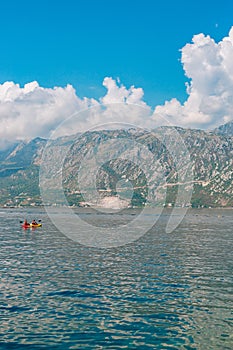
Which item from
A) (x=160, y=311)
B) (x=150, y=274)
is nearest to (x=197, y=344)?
(x=160, y=311)

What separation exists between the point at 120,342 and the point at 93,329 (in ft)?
14.1

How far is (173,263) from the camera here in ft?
257

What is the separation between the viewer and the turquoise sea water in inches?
1422

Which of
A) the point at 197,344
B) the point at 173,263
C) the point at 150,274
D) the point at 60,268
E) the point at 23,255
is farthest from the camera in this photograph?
the point at 23,255

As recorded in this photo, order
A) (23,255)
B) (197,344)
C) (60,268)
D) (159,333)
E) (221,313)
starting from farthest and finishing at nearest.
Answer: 1. (23,255)
2. (60,268)
3. (221,313)
4. (159,333)
5. (197,344)

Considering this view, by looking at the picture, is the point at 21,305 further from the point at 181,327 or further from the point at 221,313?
the point at 221,313

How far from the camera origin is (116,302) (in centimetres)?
4809

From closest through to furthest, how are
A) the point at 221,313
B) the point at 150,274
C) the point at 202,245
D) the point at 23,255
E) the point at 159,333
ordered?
1. the point at 159,333
2. the point at 221,313
3. the point at 150,274
4. the point at 23,255
5. the point at 202,245

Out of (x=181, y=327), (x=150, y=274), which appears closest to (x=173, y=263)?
(x=150, y=274)

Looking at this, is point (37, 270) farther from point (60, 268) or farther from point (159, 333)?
point (159, 333)

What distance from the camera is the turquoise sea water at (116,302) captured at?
119ft

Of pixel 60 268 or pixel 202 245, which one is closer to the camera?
pixel 60 268

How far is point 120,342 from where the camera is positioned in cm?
3522

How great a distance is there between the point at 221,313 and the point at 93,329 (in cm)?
1554
